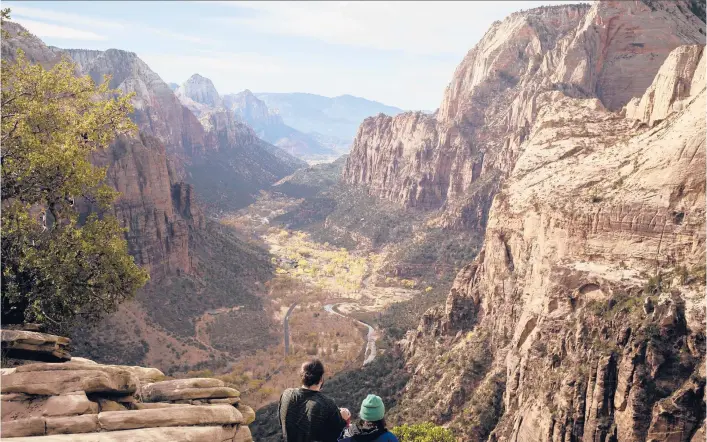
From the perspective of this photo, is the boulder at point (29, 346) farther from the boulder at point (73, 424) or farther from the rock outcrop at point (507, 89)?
the rock outcrop at point (507, 89)

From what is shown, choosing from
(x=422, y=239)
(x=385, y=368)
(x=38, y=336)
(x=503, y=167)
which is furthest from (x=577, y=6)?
(x=38, y=336)

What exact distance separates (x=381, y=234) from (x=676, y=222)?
115 metres

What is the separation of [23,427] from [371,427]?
322 inches

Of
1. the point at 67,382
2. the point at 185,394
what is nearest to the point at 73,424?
the point at 67,382

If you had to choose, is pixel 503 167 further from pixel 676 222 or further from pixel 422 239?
pixel 676 222

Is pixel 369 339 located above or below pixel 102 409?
below

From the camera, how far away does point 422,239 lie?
125 m

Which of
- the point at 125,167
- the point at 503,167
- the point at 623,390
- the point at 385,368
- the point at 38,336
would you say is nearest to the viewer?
the point at 38,336

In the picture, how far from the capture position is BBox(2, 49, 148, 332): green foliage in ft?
58.8

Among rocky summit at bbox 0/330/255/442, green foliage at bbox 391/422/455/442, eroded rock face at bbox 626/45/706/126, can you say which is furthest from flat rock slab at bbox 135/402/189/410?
eroded rock face at bbox 626/45/706/126

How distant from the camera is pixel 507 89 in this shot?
13825cm

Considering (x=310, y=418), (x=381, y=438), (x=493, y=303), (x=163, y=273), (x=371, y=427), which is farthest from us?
(x=163, y=273)

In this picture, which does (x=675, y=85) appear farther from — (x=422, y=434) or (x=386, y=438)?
(x=386, y=438)

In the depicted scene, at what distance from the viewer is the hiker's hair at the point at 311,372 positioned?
36.7ft
